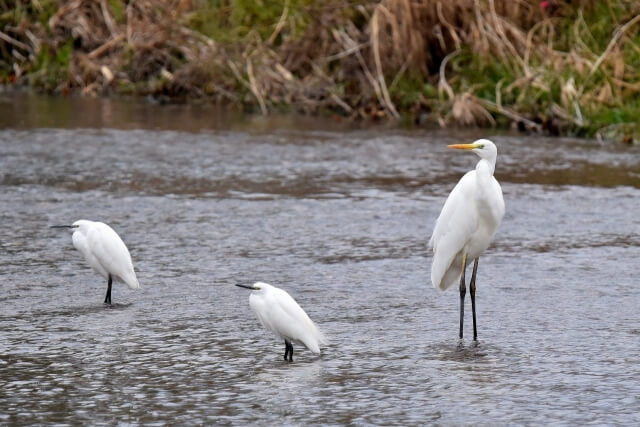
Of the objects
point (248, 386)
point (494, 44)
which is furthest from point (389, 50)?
point (248, 386)

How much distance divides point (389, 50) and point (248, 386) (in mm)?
12144

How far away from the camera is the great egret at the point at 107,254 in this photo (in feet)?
23.6

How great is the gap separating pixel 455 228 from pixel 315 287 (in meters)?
1.49

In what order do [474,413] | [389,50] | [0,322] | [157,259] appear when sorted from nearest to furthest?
[474,413], [0,322], [157,259], [389,50]

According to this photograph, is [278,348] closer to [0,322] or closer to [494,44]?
[0,322]

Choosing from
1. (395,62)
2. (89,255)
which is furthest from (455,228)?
(395,62)

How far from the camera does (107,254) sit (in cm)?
721

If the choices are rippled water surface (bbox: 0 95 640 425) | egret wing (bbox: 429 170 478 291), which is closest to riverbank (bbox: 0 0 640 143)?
rippled water surface (bbox: 0 95 640 425)

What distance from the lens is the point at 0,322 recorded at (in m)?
6.73

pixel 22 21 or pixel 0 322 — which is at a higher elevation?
pixel 22 21

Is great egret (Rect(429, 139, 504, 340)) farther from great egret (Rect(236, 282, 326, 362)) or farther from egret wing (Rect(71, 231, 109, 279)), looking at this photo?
egret wing (Rect(71, 231, 109, 279))

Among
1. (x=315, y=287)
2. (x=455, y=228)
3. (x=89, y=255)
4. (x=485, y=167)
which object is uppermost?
(x=485, y=167)

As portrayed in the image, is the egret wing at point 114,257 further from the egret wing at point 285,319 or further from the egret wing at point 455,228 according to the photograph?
the egret wing at point 455,228

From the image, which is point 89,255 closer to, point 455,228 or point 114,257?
point 114,257
